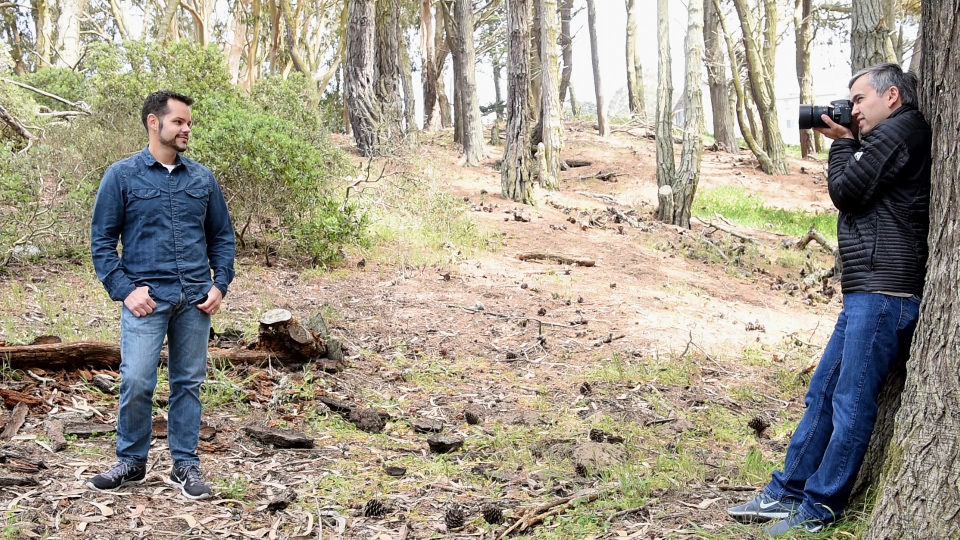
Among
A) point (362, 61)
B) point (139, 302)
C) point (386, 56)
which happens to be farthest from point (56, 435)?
point (386, 56)

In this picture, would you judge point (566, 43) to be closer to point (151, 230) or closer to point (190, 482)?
point (151, 230)

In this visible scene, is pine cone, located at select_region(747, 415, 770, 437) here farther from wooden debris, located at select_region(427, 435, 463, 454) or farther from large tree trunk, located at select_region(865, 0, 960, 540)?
large tree trunk, located at select_region(865, 0, 960, 540)

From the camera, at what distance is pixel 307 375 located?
5.98 meters

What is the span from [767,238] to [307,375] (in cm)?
1014

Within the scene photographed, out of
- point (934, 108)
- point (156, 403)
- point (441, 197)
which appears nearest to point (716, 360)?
point (934, 108)

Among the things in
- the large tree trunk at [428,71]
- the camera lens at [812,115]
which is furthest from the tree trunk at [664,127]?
the large tree trunk at [428,71]

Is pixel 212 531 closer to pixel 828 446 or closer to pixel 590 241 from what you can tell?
pixel 828 446

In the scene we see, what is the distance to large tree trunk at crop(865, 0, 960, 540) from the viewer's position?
9.18 feet

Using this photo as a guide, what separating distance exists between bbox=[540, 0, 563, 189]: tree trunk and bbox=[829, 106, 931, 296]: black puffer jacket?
12.1 meters

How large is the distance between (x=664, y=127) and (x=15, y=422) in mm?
12196

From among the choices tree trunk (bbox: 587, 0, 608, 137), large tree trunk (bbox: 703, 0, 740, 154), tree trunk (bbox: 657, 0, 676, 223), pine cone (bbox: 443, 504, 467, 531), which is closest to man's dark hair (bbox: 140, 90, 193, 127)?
pine cone (bbox: 443, 504, 467, 531)

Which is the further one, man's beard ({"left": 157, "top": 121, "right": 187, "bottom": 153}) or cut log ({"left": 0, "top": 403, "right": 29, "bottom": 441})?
cut log ({"left": 0, "top": 403, "right": 29, "bottom": 441})

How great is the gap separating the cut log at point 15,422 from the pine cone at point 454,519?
2517 mm

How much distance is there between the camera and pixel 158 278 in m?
3.85
